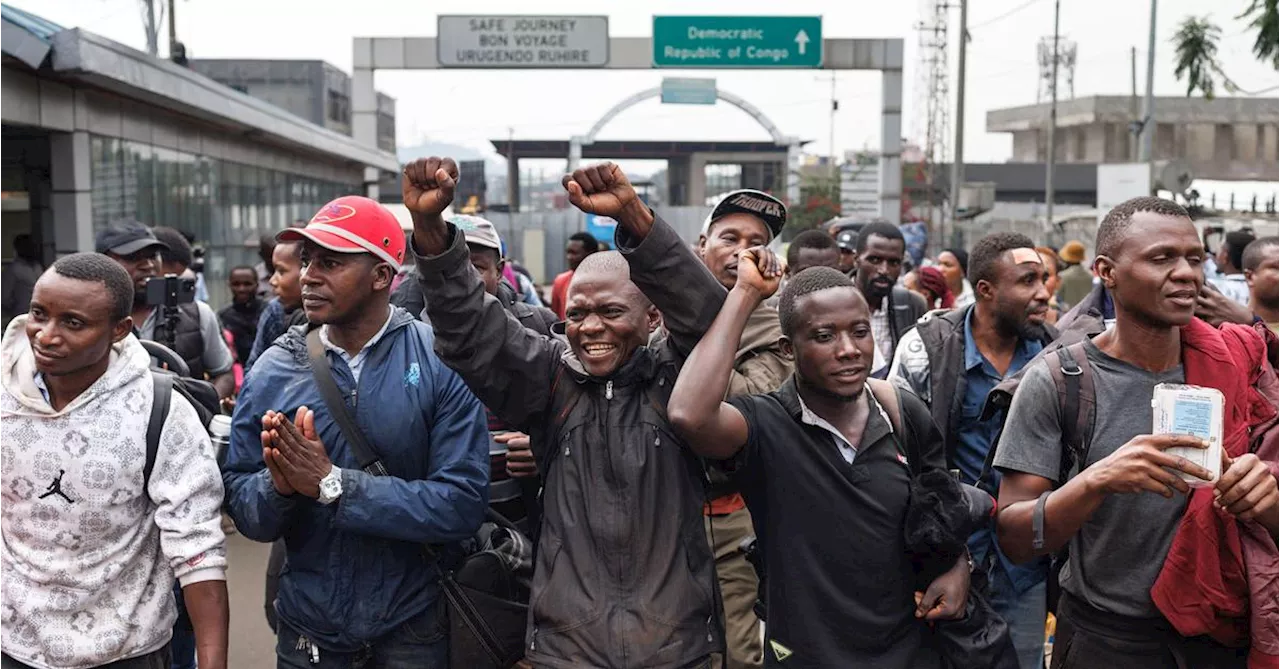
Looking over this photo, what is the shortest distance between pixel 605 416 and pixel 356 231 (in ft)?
3.27

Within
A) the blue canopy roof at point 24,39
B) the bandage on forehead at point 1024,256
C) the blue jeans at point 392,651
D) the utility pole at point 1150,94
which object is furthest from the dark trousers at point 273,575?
the utility pole at point 1150,94

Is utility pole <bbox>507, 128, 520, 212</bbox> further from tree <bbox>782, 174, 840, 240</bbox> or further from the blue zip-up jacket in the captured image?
the blue zip-up jacket

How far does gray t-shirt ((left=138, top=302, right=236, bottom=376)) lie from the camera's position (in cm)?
629

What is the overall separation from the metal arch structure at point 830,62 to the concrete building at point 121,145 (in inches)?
63.3

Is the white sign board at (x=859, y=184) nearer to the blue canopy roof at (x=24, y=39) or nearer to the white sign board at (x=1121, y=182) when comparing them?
the white sign board at (x=1121, y=182)

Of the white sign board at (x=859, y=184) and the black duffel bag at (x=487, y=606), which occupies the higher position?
the white sign board at (x=859, y=184)

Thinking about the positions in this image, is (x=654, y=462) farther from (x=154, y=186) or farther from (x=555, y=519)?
(x=154, y=186)

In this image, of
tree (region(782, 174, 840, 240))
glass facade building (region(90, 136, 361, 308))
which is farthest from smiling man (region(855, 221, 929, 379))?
tree (region(782, 174, 840, 240))

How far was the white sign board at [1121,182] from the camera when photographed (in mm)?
16312

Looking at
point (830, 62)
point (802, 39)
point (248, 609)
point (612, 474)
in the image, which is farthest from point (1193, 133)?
point (612, 474)

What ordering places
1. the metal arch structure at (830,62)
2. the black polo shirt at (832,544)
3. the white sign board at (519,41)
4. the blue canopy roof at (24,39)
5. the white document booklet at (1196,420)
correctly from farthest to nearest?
the white sign board at (519,41)
the metal arch structure at (830,62)
the blue canopy roof at (24,39)
the black polo shirt at (832,544)
the white document booklet at (1196,420)

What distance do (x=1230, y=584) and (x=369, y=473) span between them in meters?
2.34

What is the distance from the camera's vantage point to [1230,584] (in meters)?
3.03

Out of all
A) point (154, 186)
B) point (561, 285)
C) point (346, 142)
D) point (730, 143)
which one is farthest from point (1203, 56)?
point (730, 143)
